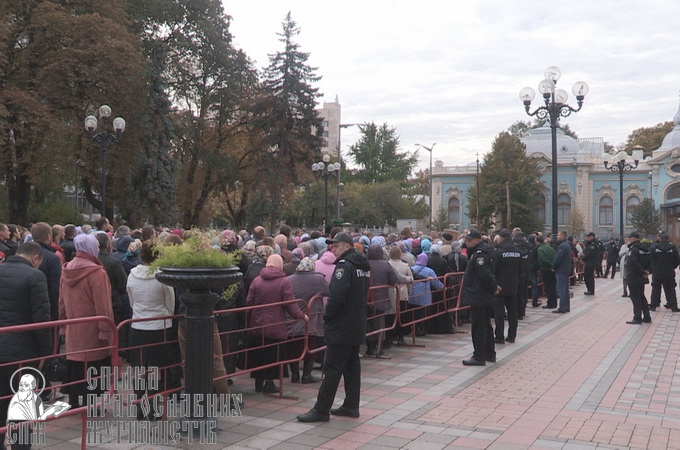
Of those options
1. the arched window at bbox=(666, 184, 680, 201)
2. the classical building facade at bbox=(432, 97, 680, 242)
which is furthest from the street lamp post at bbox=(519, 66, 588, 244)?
the arched window at bbox=(666, 184, 680, 201)

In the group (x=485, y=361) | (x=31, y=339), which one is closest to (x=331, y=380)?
(x=31, y=339)

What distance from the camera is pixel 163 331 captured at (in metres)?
6.78

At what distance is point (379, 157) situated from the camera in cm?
8744

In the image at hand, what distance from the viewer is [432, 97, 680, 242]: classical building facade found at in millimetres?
65188

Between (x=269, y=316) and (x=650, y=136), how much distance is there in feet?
271

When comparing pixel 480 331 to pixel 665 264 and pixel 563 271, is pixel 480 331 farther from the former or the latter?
pixel 665 264

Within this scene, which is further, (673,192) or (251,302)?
(673,192)

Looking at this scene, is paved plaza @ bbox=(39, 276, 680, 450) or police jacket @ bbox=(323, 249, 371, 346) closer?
paved plaza @ bbox=(39, 276, 680, 450)

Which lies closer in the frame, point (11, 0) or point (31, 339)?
point (31, 339)

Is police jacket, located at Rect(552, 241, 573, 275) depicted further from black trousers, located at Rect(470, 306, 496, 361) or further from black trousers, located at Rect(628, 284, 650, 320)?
black trousers, located at Rect(470, 306, 496, 361)

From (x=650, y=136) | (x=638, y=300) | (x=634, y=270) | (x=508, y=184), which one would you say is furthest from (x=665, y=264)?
(x=650, y=136)

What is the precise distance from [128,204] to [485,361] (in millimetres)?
25609

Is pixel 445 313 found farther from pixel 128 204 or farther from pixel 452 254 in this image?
pixel 128 204

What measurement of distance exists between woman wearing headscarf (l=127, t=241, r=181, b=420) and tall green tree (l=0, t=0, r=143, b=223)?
2288 centimetres
